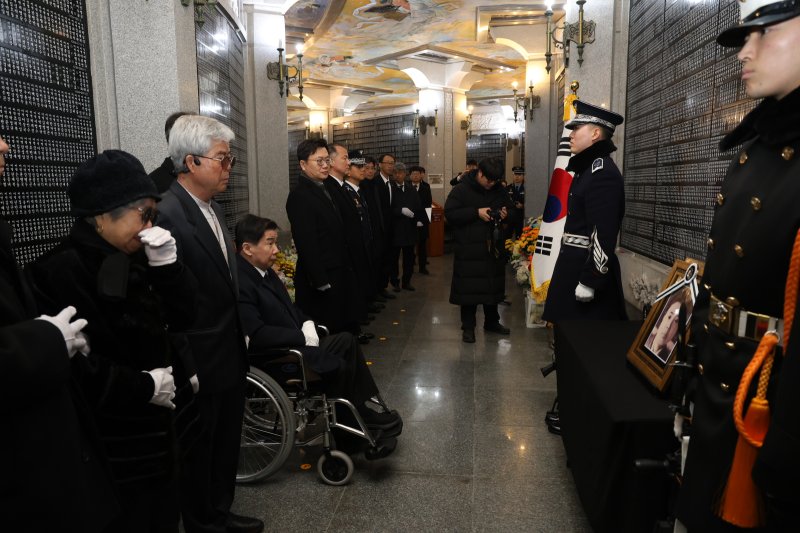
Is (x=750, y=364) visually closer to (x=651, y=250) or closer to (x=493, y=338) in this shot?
(x=651, y=250)

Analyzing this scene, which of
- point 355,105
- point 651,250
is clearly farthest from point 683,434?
point 355,105

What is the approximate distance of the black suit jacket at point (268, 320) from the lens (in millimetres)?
2596

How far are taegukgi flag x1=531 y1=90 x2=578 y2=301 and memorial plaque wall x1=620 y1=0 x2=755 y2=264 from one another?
19.5 inches

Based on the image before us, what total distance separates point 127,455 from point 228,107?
13.3ft

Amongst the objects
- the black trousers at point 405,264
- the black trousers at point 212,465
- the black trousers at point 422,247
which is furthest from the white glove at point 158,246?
the black trousers at point 422,247

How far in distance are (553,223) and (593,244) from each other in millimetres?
1665

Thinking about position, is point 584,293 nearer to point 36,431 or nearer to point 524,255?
point 36,431

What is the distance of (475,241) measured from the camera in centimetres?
500

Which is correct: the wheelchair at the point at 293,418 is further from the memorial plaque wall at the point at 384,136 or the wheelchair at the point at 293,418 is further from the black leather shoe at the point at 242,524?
the memorial plaque wall at the point at 384,136

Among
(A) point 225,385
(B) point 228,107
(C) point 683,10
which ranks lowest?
(A) point 225,385

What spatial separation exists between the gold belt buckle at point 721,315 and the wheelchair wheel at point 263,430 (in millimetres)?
1746

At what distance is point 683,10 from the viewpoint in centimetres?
341

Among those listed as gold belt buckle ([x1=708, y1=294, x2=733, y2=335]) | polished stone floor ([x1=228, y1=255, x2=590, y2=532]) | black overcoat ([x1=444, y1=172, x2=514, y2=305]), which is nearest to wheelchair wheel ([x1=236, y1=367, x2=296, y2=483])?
polished stone floor ([x1=228, y1=255, x2=590, y2=532])

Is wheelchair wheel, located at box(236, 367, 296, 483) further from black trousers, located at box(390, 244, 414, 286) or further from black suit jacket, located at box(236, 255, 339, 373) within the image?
black trousers, located at box(390, 244, 414, 286)
